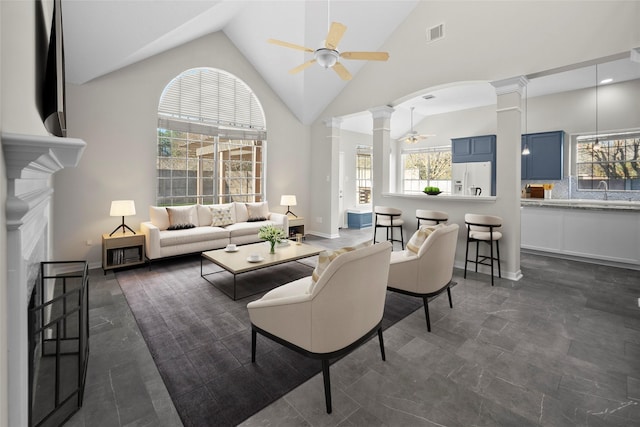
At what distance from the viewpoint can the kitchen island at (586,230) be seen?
4586 mm

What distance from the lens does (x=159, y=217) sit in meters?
5.00

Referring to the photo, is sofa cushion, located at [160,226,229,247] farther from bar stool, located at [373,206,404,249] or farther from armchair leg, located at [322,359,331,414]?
armchair leg, located at [322,359,331,414]

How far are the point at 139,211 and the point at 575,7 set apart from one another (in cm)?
676

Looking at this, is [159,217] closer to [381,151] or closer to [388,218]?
[388,218]

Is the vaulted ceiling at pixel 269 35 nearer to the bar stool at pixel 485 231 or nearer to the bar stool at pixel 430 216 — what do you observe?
the bar stool at pixel 430 216

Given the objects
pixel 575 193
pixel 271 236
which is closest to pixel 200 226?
pixel 271 236

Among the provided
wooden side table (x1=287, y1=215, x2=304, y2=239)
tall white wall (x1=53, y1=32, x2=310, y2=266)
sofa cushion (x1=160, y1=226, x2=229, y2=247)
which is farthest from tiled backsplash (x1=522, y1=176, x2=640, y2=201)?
tall white wall (x1=53, y1=32, x2=310, y2=266)

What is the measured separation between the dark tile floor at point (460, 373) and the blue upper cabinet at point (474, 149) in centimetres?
470

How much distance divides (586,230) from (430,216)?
2597 millimetres

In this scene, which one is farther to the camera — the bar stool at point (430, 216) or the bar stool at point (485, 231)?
the bar stool at point (430, 216)

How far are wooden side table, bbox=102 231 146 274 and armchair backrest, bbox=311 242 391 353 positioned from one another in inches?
150

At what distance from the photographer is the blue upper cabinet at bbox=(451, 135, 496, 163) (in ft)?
23.9

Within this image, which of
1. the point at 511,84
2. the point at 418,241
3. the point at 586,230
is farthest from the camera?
the point at 586,230

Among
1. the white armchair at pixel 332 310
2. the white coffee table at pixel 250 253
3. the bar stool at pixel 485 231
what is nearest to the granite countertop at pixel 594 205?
the bar stool at pixel 485 231
